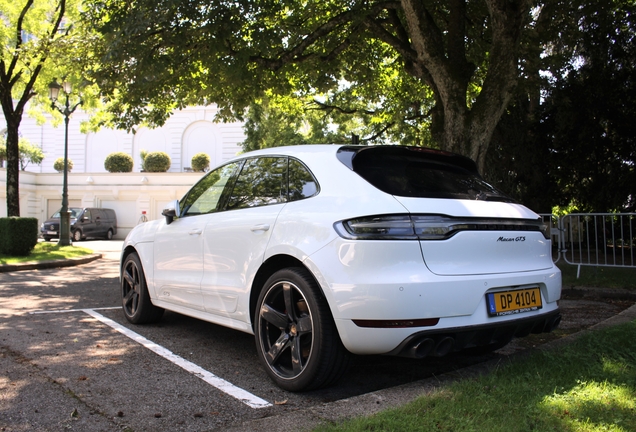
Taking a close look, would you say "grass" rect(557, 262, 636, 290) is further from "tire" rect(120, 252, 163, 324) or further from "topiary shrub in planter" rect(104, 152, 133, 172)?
"topiary shrub in planter" rect(104, 152, 133, 172)

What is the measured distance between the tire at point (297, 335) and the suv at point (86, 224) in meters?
27.4

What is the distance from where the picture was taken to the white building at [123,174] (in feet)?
117

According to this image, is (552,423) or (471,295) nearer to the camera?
(552,423)

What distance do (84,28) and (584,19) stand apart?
12353 mm

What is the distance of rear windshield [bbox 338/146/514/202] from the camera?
3377 mm

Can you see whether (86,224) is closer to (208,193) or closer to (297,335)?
(208,193)

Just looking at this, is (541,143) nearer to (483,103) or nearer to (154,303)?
(483,103)

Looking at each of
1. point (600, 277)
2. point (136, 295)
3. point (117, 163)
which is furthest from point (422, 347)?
point (117, 163)

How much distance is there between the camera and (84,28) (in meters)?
12.6

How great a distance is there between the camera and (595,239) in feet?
28.2

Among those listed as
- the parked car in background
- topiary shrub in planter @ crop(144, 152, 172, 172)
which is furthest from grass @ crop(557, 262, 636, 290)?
topiary shrub in planter @ crop(144, 152, 172, 172)

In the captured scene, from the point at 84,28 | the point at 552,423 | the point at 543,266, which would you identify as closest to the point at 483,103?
the point at 543,266

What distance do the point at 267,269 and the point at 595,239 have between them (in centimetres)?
683

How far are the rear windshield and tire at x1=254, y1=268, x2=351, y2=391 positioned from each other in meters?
0.79
